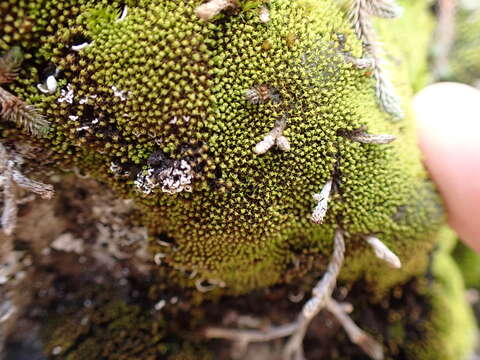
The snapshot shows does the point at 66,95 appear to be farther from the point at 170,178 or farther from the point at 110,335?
the point at 110,335

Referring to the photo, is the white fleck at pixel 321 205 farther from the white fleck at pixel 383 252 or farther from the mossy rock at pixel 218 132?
the white fleck at pixel 383 252

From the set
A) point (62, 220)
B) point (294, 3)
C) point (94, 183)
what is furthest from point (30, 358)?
point (294, 3)

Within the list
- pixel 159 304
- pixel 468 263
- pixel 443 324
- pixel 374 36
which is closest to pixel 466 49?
pixel 374 36

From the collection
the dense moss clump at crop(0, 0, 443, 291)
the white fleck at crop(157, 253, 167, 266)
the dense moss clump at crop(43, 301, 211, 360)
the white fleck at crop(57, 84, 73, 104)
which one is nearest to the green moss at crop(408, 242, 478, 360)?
the dense moss clump at crop(0, 0, 443, 291)

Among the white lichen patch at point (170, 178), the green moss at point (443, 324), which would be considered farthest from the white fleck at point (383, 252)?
the green moss at point (443, 324)

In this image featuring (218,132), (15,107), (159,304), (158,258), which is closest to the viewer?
(15,107)

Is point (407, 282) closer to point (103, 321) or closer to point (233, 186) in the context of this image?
point (233, 186)

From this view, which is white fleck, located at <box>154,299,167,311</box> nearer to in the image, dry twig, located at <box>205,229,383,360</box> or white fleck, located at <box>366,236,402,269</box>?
dry twig, located at <box>205,229,383,360</box>

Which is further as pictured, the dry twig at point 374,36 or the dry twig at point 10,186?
the dry twig at point 374,36
